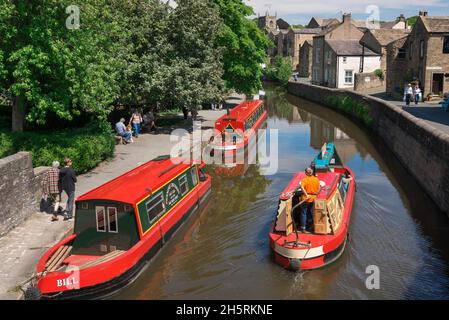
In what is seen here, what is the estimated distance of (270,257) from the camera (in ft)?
41.0

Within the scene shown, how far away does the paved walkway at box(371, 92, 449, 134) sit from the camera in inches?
958

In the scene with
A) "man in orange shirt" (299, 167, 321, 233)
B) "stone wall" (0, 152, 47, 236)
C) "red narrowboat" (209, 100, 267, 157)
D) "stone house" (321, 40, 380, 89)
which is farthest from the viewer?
"stone house" (321, 40, 380, 89)

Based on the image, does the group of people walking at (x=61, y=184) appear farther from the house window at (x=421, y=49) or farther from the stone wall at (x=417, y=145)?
the house window at (x=421, y=49)

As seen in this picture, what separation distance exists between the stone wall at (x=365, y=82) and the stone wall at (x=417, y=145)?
1452 cm

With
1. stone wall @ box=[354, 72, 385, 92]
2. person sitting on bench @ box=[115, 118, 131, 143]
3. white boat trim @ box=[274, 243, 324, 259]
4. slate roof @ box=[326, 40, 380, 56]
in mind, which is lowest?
white boat trim @ box=[274, 243, 324, 259]

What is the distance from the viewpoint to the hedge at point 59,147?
16844 mm

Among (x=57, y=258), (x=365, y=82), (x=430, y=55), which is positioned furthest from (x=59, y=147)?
(x=365, y=82)

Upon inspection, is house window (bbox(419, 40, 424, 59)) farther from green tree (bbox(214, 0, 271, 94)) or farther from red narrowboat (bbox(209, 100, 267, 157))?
red narrowboat (bbox(209, 100, 267, 157))

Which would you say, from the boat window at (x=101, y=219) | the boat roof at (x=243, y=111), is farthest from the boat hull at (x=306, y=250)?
the boat roof at (x=243, y=111)

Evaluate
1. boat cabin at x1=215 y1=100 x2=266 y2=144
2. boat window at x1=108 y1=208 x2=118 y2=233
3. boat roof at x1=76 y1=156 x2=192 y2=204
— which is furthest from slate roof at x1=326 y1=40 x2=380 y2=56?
boat window at x1=108 y1=208 x2=118 y2=233

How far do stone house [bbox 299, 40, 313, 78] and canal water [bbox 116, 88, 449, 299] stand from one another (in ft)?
177

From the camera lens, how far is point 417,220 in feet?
51.0
